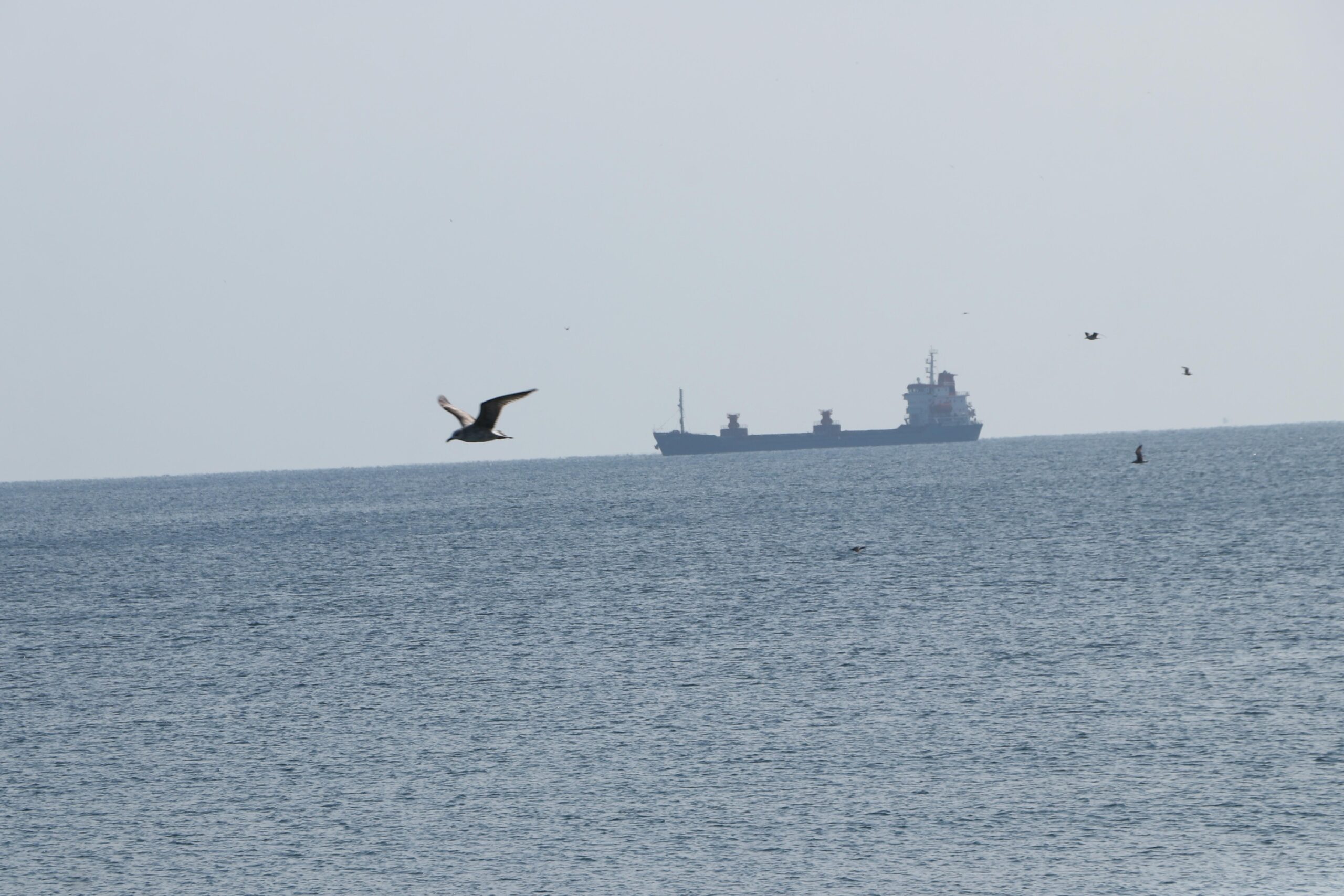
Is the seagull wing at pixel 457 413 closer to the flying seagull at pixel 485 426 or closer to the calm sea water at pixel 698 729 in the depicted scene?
the flying seagull at pixel 485 426

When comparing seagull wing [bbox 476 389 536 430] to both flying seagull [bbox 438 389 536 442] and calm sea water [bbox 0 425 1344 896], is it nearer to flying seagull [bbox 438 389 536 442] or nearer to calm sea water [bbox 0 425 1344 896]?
flying seagull [bbox 438 389 536 442]

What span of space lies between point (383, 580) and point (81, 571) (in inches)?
1114

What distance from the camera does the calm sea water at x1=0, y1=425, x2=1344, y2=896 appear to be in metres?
28.7

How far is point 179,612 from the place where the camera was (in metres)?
71.6

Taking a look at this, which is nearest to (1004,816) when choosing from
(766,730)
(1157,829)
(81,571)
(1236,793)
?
(1157,829)

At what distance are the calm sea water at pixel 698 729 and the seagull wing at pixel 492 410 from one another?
13.0 m

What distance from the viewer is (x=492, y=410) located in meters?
17.1

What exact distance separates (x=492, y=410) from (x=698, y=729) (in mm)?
23313

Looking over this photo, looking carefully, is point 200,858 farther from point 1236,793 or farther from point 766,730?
point 1236,793

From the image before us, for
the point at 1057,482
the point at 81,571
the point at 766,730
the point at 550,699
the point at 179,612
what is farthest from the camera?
the point at 1057,482

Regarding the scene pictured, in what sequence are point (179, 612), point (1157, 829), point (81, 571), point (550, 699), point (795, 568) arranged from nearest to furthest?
1. point (1157, 829)
2. point (550, 699)
3. point (179, 612)
4. point (795, 568)
5. point (81, 571)

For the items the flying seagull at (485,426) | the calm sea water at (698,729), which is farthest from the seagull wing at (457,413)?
the calm sea water at (698,729)

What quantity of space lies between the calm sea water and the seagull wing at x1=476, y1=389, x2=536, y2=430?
1300cm

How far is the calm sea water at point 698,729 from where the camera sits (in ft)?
94.2
